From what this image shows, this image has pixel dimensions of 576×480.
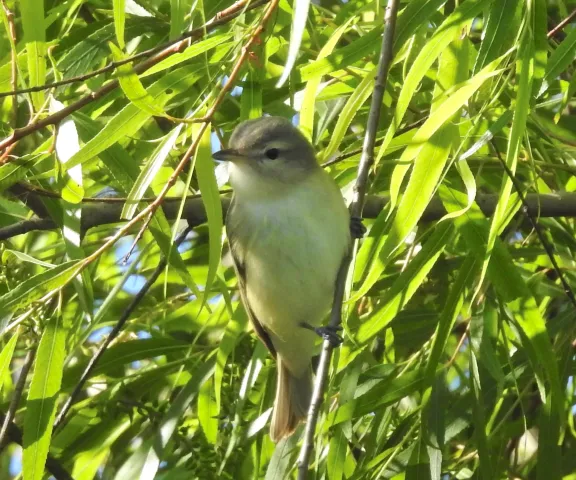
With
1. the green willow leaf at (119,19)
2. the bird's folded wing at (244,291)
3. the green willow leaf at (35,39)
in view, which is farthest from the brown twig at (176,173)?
the bird's folded wing at (244,291)

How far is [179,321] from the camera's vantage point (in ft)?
8.44

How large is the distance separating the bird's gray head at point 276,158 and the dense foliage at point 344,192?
6 centimetres

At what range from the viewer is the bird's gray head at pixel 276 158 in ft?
8.04

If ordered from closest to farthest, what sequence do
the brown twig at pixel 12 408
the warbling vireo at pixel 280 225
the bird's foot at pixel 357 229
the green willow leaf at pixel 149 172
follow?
the green willow leaf at pixel 149 172 → the brown twig at pixel 12 408 → the bird's foot at pixel 357 229 → the warbling vireo at pixel 280 225

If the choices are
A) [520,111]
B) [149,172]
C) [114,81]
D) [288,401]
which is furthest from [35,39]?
[288,401]

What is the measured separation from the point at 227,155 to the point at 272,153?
0.69 ft

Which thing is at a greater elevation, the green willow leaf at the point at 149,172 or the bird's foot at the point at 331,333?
the green willow leaf at the point at 149,172

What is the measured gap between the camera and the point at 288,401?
2609mm

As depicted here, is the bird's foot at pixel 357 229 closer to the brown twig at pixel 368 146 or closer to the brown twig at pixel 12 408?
the brown twig at pixel 368 146

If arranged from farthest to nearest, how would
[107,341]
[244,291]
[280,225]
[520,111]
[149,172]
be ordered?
[244,291] → [280,225] → [107,341] → [149,172] → [520,111]

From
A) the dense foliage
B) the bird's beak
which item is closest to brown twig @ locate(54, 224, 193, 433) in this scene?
the dense foliage

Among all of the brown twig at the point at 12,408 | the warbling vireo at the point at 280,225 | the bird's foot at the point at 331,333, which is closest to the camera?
the bird's foot at the point at 331,333

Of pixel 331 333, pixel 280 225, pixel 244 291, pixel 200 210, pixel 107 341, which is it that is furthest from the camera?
pixel 244 291

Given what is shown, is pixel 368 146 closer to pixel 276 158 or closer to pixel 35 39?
pixel 35 39
